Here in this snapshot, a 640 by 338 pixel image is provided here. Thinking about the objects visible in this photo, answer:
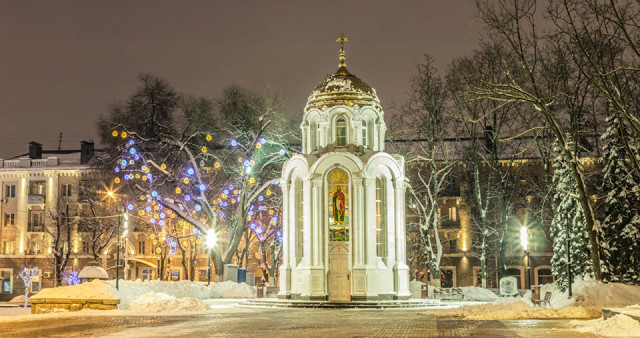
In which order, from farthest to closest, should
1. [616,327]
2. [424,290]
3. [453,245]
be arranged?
1. [453,245]
2. [424,290]
3. [616,327]

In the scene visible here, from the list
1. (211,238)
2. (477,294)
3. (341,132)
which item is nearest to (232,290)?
(211,238)

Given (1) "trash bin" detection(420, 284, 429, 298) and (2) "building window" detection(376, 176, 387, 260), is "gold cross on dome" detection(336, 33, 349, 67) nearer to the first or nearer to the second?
(2) "building window" detection(376, 176, 387, 260)

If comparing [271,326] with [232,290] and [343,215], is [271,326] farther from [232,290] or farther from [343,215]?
[232,290]

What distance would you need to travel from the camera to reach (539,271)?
6762 centimetres

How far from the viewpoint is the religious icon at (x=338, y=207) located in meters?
36.3

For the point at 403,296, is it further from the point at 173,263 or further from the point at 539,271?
the point at 173,263

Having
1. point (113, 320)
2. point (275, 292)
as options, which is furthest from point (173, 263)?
point (113, 320)

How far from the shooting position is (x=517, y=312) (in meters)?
24.9

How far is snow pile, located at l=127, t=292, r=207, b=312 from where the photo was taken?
95.2 ft

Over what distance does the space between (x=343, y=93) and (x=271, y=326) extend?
1839 centimetres

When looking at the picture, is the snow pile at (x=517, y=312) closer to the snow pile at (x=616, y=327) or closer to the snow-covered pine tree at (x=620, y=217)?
the snow pile at (x=616, y=327)

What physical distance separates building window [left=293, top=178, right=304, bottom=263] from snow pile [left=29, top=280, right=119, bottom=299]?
10522 mm

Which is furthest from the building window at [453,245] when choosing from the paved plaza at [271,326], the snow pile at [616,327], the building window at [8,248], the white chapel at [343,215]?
the snow pile at [616,327]

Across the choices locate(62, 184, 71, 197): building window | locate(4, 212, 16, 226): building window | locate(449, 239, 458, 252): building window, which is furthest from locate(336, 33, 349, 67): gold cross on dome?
locate(4, 212, 16, 226): building window
